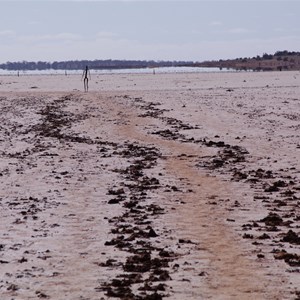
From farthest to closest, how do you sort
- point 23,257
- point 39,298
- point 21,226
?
point 21,226 → point 23,257 → point 39,298

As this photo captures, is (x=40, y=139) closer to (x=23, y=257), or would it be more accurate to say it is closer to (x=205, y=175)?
(x=205, y=175)

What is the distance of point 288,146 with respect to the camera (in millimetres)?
23109

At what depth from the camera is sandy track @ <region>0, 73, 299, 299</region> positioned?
9.05 metres

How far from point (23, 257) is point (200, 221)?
11.3 feet

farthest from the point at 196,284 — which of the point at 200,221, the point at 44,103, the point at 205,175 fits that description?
the point at 44,103

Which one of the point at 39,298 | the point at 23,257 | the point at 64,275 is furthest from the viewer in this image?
the point at 23,257

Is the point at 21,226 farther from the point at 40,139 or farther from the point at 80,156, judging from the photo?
the point at 40,139

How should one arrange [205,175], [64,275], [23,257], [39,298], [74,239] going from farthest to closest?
[205,175]
[74,239]
[23,257]
[64,275]
[39,298]

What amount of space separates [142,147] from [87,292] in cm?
1548

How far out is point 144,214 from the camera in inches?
519

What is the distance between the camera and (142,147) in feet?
78.8

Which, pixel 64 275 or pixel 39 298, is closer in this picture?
pixel 39 298

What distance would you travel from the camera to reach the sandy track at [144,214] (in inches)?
356

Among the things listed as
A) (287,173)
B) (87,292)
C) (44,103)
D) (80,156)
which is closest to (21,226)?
(87,292)
